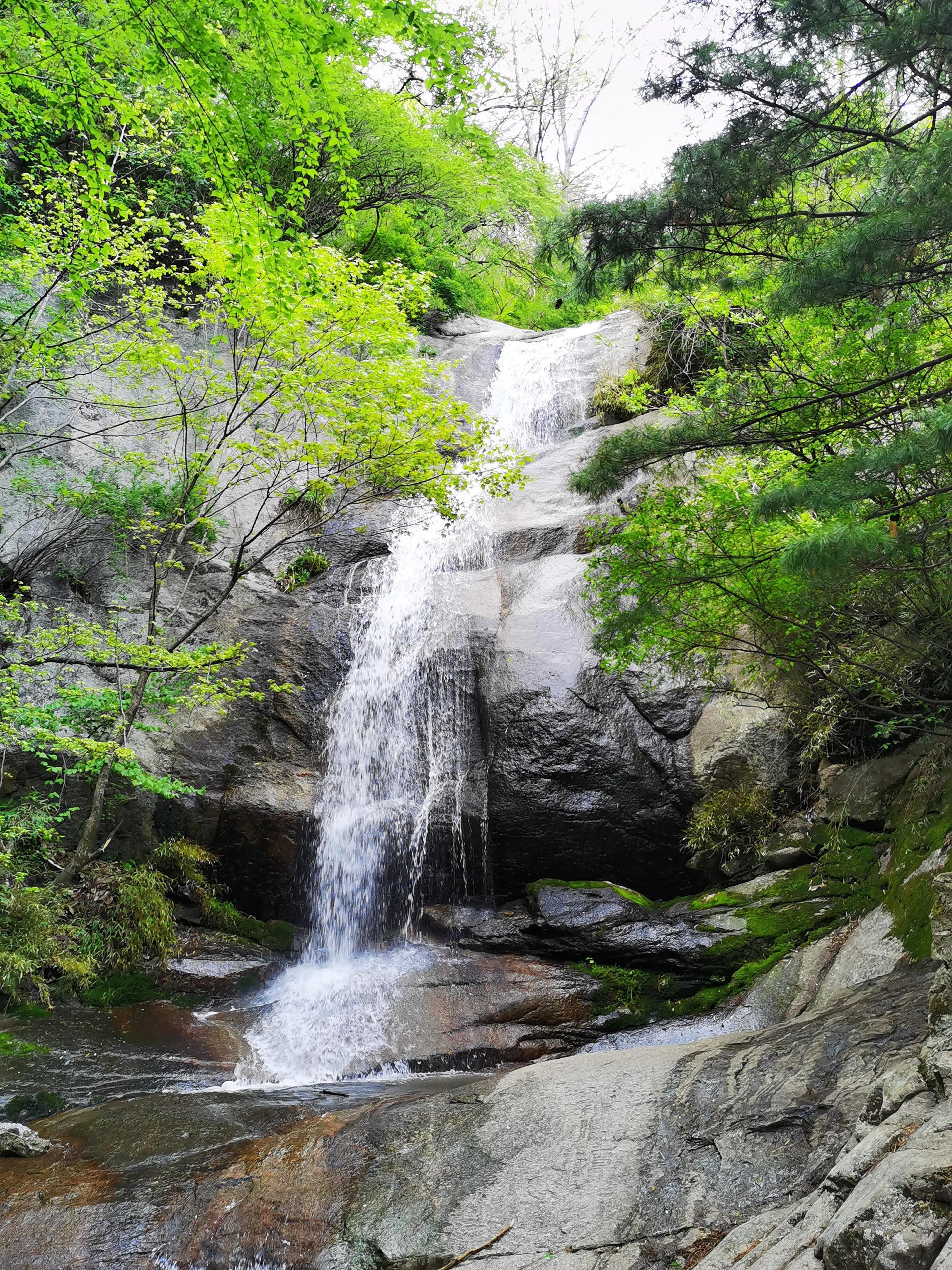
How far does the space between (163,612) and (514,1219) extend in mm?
8842

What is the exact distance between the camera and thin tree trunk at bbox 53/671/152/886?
27.3 feet

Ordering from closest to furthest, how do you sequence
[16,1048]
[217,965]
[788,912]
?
[16,1048], [788,912], [217,965]

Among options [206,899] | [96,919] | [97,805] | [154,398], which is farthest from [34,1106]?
[154,398]

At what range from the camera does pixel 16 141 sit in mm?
12867

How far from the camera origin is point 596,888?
8.70 m

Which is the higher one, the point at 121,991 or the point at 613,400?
the point at 613,400

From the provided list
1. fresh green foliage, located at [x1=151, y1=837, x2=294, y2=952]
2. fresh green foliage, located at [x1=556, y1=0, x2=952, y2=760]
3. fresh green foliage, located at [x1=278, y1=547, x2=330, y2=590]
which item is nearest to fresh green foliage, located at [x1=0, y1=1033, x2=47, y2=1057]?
fresh green foliage, located at [x1=151, y1=837, x2=294, y2=952]

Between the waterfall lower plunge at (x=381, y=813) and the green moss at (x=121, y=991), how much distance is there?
1.16m

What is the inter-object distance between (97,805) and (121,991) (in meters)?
1.97

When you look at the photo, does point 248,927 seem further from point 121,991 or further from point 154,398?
point 154,398

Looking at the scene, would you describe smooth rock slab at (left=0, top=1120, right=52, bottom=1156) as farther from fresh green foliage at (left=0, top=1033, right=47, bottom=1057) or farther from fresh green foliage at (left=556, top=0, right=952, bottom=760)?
fresh green foliage at (left=556, top=0, right=952, bottom=760)

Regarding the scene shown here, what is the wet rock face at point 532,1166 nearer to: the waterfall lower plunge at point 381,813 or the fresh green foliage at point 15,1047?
the fresh green foliage at point 15,1047

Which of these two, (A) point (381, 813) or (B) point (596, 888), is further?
(A) point (381, 813)

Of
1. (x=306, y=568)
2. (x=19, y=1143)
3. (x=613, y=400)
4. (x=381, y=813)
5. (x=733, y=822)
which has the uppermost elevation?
(x=613, y=400)
